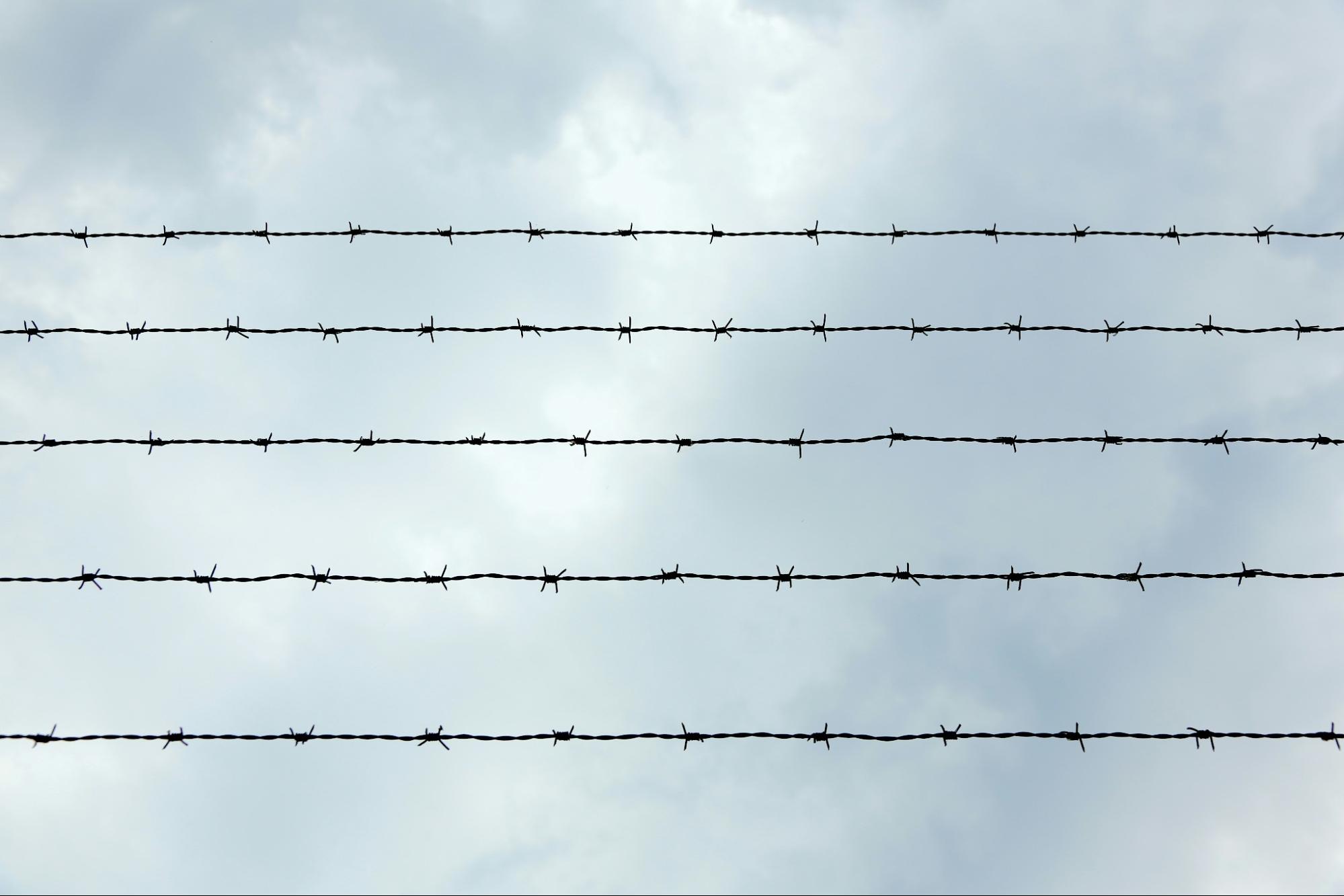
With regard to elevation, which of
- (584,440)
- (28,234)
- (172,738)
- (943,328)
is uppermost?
(28,234)

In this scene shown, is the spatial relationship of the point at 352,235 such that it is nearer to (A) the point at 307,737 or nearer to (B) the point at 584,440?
(B) the point at 584,440

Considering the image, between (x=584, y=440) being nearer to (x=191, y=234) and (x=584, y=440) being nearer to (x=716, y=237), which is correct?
(x=716, y=237)

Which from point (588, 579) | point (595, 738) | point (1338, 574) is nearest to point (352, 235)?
point (588, 579)

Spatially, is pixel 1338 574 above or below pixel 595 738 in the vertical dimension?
above

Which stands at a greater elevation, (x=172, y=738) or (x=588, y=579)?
(x=588, y=579)

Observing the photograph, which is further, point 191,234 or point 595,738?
point 191,234

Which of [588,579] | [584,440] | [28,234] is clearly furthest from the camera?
[28,234]

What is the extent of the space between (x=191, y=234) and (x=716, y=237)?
2805mm

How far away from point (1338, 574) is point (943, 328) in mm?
1969

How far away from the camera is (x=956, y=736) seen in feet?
14.2

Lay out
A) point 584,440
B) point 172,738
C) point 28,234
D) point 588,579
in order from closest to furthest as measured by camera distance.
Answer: point 172,738, point 588,579, point 584,440, point 28,234

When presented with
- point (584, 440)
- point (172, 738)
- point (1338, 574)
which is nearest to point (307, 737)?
point (172, 738)

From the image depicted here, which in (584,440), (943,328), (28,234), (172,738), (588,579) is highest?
(28,234)

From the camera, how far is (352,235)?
563 centimetres
